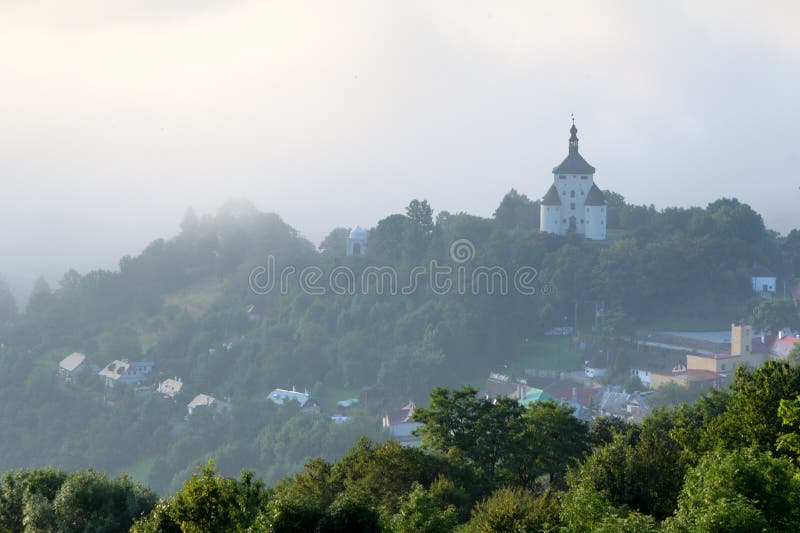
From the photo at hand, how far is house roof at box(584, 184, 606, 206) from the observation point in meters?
67.5

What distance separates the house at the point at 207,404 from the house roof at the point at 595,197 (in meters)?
21.5

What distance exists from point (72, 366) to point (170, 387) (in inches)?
328

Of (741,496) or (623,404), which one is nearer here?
(741,496)

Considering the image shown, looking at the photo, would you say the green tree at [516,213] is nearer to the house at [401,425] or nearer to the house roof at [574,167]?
the house roof at [574,167]

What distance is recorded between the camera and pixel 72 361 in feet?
250

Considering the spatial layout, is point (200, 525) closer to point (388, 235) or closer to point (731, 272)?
point (731, 272)

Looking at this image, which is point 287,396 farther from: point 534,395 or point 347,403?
point 534,395

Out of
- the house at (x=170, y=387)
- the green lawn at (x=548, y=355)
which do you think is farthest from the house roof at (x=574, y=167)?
the house at (x=170, y=387)

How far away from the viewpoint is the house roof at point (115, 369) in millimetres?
72812

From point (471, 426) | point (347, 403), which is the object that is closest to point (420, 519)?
point (471, 426)

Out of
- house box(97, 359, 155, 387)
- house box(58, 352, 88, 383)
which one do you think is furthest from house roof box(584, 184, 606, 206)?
house box(58, 352, 88, 383)

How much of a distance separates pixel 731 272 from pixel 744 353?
840 cm

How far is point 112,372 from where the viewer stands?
A: 7338 cm

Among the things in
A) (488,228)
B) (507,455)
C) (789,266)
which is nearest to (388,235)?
(488,228)
